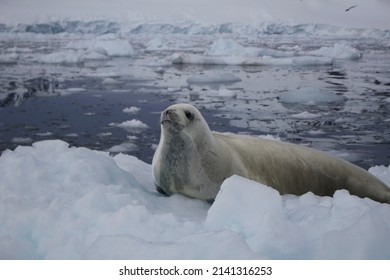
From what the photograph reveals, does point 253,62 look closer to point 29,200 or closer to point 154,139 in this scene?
point 154,139

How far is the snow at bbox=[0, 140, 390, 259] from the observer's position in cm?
149

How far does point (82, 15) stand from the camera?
25.1 metres

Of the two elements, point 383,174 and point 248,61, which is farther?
point 248,61

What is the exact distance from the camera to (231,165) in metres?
2.66

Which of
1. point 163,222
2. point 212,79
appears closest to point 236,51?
point 212,79

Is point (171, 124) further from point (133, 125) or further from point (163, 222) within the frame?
point (133, 125)

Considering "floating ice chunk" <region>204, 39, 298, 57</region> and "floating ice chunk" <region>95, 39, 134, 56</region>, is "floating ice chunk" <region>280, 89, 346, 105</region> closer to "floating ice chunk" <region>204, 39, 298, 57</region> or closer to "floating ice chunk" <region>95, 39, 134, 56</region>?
"floating ice chunk" <region>204, 39, 298, 57</region>

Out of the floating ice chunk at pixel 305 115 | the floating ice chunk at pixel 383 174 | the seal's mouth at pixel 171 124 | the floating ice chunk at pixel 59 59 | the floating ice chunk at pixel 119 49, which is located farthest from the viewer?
the floating ice chunk at pixel 119 49

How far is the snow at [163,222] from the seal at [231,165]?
0.12 m

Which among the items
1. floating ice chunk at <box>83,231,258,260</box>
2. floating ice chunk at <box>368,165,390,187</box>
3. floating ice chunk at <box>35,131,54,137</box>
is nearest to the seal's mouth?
floating ice chunk at <box>83,231,258,260</box>

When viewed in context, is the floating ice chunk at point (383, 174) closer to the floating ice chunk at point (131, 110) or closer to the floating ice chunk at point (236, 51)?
the floating ice chunk at point (131, 110)

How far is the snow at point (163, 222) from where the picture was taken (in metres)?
1.49

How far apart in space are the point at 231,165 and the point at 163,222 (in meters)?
0.83

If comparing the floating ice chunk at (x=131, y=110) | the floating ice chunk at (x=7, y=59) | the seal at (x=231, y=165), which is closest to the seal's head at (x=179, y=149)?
the seal at (x=231, y=165)
